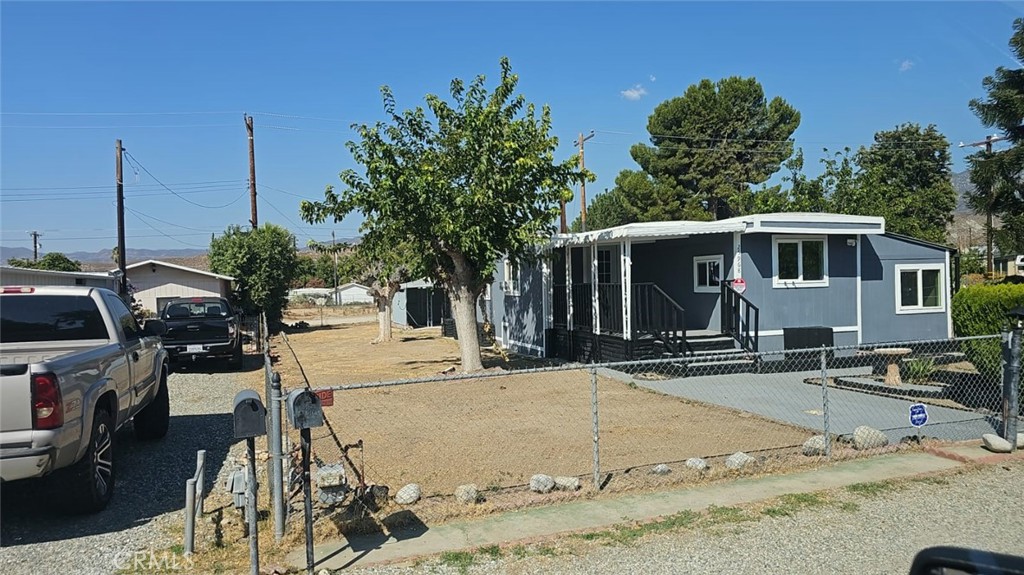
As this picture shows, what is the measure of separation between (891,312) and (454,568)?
1423cm

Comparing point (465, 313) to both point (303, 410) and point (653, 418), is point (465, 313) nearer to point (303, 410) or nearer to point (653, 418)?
point (653, 418)

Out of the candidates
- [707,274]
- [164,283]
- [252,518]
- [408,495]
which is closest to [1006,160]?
[707,274]

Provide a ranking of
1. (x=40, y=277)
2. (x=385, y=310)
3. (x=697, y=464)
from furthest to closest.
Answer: (x=385, y=310), (x=40, y=277), (x=697, y=464)

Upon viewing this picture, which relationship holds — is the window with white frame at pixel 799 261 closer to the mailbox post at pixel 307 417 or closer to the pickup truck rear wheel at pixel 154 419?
the pickup truck rear wheel at pixel 154 419

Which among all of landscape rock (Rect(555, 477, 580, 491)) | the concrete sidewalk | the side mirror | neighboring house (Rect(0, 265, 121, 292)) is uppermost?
neighboring house (Rect(0, 265, 121, 292))

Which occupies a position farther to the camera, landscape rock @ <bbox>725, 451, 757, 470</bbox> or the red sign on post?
landscape rock @ <bbox>725, 451, 757, 470</bbox>

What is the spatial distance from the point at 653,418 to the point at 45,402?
23.4ft

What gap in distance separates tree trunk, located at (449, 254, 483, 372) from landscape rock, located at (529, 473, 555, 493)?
8615 mm

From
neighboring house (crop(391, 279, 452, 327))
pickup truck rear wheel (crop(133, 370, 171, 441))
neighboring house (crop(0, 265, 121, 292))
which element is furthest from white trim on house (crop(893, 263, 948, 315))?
neighboring house (crop(391, 279, 452, 327))

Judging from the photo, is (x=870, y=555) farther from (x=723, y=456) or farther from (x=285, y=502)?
(x=285, y=502)

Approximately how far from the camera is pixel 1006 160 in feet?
56.1

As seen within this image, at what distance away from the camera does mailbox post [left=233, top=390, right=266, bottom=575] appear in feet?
14.6

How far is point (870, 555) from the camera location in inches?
192

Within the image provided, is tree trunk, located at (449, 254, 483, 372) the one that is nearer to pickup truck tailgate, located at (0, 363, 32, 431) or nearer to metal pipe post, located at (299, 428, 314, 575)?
metal pipe post, located at (299, 428, 314, 575)
